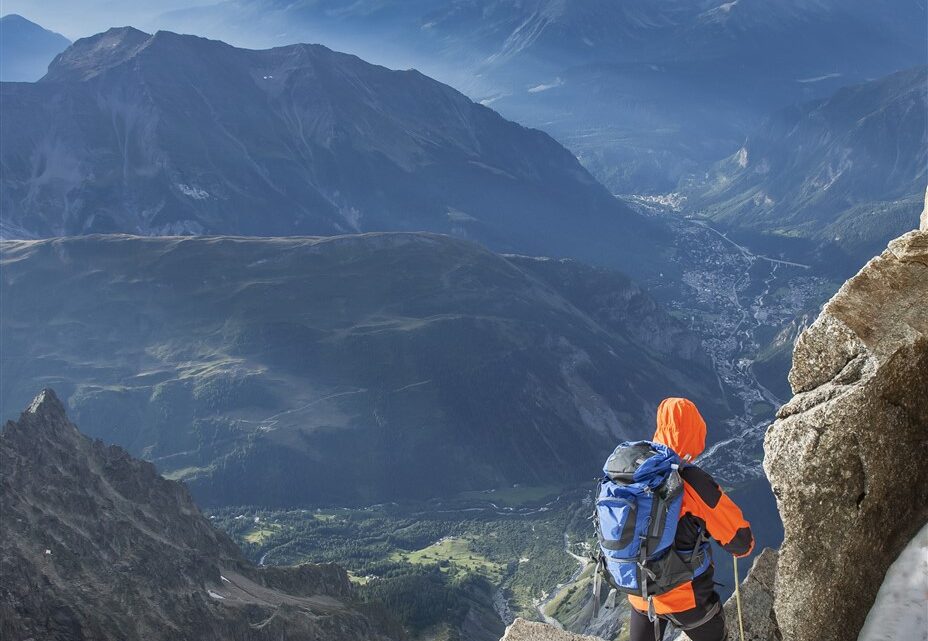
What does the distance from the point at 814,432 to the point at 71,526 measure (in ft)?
326

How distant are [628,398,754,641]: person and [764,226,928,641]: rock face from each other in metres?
1.19

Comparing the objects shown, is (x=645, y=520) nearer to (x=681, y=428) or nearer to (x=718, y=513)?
(x=718, y=513)

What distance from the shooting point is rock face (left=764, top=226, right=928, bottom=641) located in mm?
14344

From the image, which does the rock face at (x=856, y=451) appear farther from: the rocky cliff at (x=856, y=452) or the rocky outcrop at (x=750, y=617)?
the rocky outcrop at (x=750, y=617)

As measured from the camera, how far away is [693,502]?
15.1 metres

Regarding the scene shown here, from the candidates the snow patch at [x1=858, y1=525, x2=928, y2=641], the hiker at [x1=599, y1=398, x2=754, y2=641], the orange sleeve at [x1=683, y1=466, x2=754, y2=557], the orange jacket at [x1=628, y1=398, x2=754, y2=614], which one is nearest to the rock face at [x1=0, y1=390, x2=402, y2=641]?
the hiker at [x1=599, y1=398, x2=754, y2=641]

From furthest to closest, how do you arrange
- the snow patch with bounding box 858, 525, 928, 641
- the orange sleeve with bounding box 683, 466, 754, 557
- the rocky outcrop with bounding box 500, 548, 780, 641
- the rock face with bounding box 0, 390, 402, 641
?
the rock face with bounding box 0, 390, 402, 641
the rocky outcrop with bounding box 500, 548, 780, 641
the orange sleeve with bounding box 683, 466, 754, 557
the snow patch with bounding box 858, 525, 928, 641

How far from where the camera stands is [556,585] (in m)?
182

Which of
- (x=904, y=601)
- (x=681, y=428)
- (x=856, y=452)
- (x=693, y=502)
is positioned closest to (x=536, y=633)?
(x=693, y=502)

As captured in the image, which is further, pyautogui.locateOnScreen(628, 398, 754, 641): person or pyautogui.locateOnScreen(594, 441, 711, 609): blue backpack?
pyautogui.locateOnScreen(594, 441, 711, 609): blue backpack

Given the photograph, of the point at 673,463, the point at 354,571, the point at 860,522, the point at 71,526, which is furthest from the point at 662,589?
the point at 354,571

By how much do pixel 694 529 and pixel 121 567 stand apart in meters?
91.9

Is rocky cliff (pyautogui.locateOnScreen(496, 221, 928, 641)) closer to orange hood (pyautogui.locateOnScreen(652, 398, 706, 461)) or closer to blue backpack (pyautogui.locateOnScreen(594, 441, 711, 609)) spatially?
orange hood (pyautogui.locateOnScreen(652, 398, 706, 461))

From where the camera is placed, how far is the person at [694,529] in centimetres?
1490
